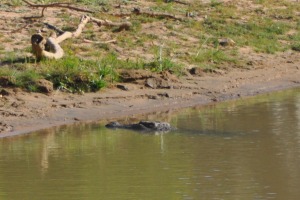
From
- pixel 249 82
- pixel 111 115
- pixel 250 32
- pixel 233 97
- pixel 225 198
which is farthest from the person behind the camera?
pixel 250 32

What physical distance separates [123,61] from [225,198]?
7.48m

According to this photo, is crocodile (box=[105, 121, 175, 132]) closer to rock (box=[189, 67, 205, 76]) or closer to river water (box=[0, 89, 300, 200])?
river water (box=[0, 89, 300, 200])

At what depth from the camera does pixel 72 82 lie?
1429cm

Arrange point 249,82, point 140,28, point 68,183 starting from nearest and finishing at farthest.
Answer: point 68,183
point 249,82
point 140,28

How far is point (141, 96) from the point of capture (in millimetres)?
14727

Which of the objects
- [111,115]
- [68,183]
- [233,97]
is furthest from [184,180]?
[233,97]

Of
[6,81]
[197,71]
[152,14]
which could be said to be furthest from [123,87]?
[152,14]

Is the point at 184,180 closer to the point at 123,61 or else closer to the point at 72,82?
the point at 72,82

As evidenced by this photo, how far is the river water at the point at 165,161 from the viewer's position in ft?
29.9

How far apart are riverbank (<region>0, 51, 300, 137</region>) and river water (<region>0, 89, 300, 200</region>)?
1.34 feet

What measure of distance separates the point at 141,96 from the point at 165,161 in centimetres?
429

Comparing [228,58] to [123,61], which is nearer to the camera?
[123,61]

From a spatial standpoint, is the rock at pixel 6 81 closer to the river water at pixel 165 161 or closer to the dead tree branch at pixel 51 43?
the dead tree branch at pixel 51 43

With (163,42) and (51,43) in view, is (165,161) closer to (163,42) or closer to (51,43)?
(51,43)
